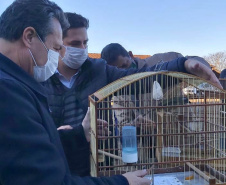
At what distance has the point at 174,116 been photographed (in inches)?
55.6

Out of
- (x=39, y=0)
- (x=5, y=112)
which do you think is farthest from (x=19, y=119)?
(x=39, y=0)

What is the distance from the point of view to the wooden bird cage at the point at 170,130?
923 mm

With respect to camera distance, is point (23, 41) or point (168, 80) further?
point (168, 80)

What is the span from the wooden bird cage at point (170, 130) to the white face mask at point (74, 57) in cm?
34

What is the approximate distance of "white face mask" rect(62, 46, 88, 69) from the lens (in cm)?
146

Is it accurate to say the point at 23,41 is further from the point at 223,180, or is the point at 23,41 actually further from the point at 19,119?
the point at 223,180

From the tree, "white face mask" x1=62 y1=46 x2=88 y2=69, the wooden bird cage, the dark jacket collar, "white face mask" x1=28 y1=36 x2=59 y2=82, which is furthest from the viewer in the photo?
the tree

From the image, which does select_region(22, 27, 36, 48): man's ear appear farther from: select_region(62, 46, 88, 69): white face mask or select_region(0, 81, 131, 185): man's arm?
select_region(62, 46, 88, 69): white face mask

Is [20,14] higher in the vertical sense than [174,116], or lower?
higher

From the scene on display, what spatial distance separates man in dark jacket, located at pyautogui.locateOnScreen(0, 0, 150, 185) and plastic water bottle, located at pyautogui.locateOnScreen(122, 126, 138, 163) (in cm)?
9

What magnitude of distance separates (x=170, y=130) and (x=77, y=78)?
61 centimetres

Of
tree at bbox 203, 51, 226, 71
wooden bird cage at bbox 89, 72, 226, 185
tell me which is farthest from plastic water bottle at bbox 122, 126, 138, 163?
tree at bbox 203, 51, 226, 71

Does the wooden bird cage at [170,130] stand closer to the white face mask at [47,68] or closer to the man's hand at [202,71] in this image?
the man's hand at [202,71]

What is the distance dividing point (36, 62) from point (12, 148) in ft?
1.00
